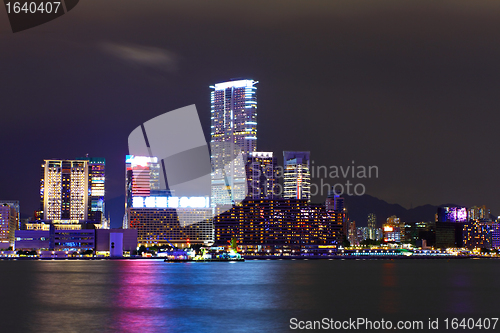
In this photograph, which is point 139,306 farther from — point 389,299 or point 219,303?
point 389,299

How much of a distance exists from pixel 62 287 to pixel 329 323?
1790 inches

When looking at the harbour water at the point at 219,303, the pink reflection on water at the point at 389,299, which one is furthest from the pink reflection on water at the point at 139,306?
the pink reflection on water at the point at 389,299

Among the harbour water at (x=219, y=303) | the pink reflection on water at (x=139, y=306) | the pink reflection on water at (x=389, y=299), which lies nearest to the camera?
the pink reflection on water at (x=139, y=306)

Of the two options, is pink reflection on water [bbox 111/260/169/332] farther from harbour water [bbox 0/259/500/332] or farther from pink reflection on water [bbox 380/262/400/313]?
pink reflection on water [bbox 380/262/400/313]

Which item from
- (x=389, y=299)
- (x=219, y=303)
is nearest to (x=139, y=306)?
(x=219, y=303)

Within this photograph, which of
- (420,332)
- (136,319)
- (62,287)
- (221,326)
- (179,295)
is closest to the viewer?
(420,332)

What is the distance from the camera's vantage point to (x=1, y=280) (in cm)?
10331

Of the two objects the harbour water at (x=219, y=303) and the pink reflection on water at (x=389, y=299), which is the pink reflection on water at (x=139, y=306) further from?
the pink reflection on water at (x=389, y=299)

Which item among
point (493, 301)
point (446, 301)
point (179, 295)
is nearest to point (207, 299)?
point (179, 295)

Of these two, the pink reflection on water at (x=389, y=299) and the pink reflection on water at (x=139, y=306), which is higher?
the pink reflection on water at (x=139, y=306)

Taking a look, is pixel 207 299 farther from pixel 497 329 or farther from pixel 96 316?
pixel 497 329

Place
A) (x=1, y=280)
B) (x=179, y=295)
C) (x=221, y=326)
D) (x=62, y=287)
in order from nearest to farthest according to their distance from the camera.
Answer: (x=221, y=326) → (x=179, y=295) → (x=62, y=287) → (x=1, y=280)

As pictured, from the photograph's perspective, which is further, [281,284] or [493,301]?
[281,284]

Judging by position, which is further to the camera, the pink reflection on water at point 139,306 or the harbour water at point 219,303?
the harbour water at point 219,303
